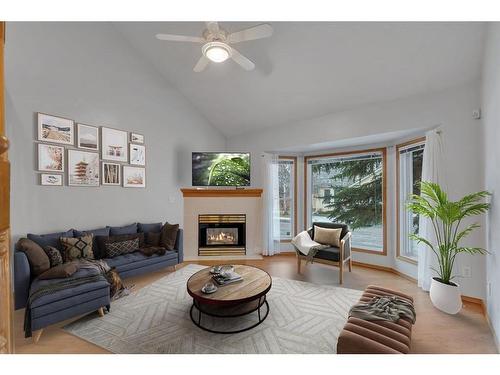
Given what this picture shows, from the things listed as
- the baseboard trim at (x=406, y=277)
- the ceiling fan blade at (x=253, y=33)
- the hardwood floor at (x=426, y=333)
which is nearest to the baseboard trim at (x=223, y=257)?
the hardwood floor at (x=426, y=333)

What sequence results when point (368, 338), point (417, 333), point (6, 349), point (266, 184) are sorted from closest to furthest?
1. point (6, 349)
2. point (368, 338)
3. point (417, 333)
4. point (266, 184)

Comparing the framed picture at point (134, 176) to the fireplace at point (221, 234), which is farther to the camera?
the fireplace at point (221, 234)

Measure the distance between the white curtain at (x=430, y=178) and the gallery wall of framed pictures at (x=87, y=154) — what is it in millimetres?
4557

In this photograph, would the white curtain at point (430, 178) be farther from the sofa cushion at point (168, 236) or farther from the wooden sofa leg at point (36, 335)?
the wooden sofa leg at point (36, 335)

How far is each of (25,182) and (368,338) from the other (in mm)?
4111

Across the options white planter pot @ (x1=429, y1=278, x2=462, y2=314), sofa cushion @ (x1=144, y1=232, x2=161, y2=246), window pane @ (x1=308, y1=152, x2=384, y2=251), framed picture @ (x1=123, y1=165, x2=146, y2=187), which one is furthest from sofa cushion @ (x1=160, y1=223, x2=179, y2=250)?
white planter pot @ (x1=429, y1=278, x2=462, y2=314)

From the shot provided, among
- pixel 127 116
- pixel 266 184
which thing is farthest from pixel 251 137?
pixel 127 116

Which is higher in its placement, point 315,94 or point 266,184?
point 315,94

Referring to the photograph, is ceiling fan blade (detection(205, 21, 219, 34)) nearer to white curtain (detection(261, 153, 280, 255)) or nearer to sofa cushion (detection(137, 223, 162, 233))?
white curtain (detection(261, 153, 280, 255))

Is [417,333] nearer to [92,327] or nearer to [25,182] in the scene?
[92,327]

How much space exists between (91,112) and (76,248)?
207cm

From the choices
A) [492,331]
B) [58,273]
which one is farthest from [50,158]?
[492,331]

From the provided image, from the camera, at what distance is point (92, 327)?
223 cm

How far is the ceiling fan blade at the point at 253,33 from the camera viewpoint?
6.95ft
